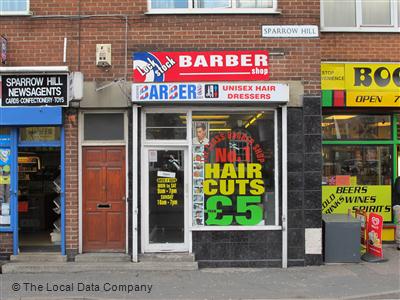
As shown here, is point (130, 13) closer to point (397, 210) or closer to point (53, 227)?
point (53, 227)

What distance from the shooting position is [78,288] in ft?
25.6

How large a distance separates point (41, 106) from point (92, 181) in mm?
1678

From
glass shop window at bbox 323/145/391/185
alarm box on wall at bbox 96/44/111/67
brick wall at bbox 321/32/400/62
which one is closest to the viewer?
alarm box on wall at bbox 96/44/111/67

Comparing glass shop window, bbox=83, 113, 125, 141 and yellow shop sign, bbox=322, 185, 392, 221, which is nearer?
glass shop window, bbox=83, 113, 125, 141

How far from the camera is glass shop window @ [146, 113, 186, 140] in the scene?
9516 mm

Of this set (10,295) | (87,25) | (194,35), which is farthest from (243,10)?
(10,295)

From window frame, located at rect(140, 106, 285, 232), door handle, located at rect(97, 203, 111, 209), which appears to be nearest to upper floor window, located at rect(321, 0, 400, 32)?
window frame, located at rect(140, 106, 285, 232)

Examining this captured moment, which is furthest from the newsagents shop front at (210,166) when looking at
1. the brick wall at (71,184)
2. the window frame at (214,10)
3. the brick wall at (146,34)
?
the brick wall at (71,184)

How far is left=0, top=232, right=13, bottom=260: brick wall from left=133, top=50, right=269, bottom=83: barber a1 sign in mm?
3785

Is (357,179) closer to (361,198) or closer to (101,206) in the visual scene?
(361,198)

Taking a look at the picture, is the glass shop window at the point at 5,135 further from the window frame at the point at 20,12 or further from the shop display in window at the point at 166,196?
the shop display in window at the point at 166,196

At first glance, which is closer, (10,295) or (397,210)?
(10,295)

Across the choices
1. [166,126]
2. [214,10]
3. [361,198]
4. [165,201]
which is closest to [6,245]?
[165,201]

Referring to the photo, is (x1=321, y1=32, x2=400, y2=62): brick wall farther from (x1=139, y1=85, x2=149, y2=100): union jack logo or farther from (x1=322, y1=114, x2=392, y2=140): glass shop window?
(x1=139, y1=85, x2=149, y2=100): union jack logo
